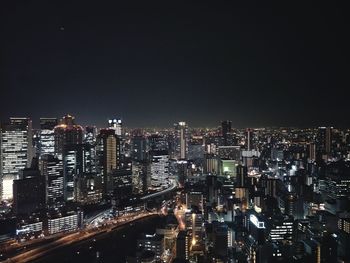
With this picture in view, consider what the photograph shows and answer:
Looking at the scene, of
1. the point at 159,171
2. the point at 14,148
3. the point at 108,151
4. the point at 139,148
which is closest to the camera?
the point at 14,148

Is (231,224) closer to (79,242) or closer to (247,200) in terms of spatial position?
(247,200)

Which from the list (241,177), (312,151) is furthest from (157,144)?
(312,151)

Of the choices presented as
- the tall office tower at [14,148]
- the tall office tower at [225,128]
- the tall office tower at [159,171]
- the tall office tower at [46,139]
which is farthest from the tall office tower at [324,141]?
the tall office tower at [14,148]

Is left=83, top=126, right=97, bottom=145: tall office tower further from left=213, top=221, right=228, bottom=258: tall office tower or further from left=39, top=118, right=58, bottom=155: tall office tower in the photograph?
left=213, top=221, right=228, bottom=258: tall office tower

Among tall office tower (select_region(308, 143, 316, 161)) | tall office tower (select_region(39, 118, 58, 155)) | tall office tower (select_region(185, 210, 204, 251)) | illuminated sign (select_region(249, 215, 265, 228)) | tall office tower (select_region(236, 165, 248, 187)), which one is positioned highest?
tall office tower (select_region(39, 118, 58, 155))

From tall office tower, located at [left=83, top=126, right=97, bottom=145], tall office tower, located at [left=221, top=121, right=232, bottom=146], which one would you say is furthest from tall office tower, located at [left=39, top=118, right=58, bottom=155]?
tall office tower, located at [left=221, top=121, right=232, bottom=146]

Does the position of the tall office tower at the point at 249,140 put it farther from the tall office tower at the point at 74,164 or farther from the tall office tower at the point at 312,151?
the tall office tower at the point at 74,164

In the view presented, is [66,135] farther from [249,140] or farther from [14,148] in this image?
[249,140]
